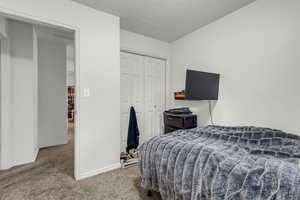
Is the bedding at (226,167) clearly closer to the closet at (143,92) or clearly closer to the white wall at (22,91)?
the closet at (143,92)

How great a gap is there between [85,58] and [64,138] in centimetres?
255

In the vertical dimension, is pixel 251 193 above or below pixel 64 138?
above

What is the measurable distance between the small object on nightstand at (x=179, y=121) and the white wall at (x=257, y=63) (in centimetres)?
23

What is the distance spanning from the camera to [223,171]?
100 cm

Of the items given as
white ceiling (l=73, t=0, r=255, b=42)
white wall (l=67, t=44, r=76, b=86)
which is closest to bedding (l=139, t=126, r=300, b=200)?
white ceiling (l=73, t=0, r=255, b=42)

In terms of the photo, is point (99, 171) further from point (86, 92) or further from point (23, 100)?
point (23, 100)

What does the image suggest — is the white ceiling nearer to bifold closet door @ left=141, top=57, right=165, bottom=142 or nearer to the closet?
the closet

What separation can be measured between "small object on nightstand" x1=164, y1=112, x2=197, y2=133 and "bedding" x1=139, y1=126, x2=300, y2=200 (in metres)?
0.82

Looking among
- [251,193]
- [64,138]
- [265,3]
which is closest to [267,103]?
[265,3]

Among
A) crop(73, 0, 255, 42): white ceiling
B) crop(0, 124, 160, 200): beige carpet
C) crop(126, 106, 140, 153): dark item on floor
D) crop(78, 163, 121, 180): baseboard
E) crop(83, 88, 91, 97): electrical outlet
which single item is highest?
crop(73, 0, 255, 42): white ceiling

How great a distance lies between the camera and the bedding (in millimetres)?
852

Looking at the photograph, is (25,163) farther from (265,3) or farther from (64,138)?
(265,3)

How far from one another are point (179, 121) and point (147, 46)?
1835mm

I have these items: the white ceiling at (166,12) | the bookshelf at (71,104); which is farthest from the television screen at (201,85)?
the bookshelf at (71,104)
